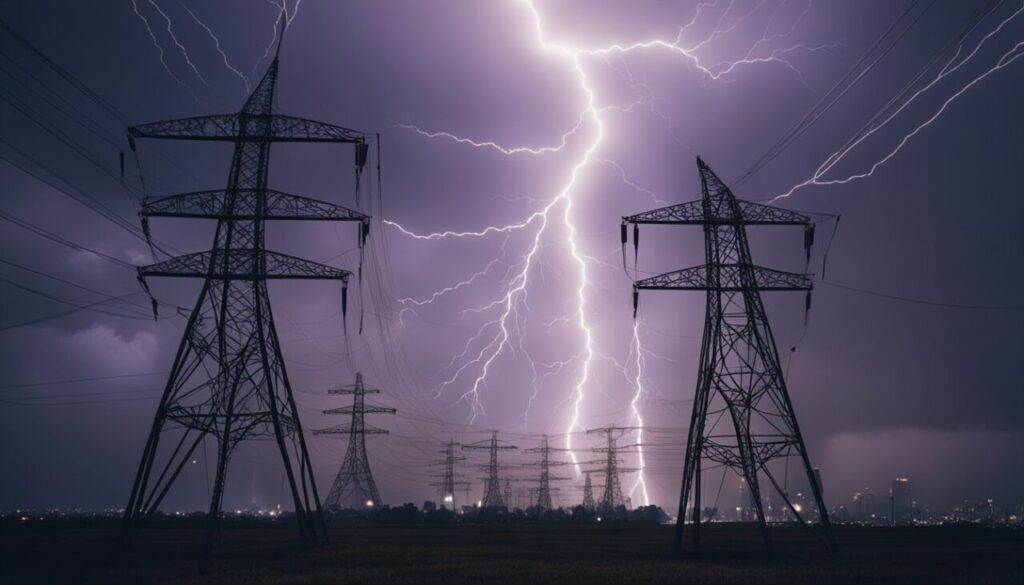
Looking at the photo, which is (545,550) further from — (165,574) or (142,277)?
(142,277)

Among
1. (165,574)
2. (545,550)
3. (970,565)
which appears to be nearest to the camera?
(165,574)

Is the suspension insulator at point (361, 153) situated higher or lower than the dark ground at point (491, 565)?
higher

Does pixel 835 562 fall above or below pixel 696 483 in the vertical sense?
below

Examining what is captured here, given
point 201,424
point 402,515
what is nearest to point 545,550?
point 201,424

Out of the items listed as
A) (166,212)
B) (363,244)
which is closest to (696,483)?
(363,244)

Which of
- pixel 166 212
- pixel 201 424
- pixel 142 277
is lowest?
pixel 201 424

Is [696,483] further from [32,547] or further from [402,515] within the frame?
[402,515]

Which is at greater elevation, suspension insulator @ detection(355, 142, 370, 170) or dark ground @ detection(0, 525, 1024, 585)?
suspension insulator @ detection(355, 142, 370, 170)

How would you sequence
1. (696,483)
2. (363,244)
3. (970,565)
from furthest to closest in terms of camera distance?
(696,483) → (363,244) → (970,565)

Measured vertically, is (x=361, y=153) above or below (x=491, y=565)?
above

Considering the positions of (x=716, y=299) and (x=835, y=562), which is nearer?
(x=835, y=562)
